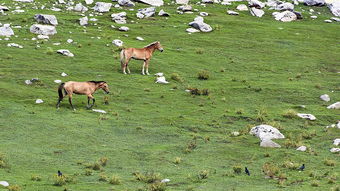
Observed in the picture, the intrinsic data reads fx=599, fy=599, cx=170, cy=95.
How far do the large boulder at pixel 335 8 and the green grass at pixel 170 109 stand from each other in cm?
1927

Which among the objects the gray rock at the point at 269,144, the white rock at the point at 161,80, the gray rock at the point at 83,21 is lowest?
the gray rock at the point at 83,21

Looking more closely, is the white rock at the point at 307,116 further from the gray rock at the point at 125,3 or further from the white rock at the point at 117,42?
the gray rock at the point at 125,3

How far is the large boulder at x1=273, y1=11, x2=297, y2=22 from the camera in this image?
76.1 metres

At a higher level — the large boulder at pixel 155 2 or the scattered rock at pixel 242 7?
the scattered rock at pixel 242 7

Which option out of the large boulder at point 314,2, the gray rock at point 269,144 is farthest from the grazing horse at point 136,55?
the large boulder at point 314,2

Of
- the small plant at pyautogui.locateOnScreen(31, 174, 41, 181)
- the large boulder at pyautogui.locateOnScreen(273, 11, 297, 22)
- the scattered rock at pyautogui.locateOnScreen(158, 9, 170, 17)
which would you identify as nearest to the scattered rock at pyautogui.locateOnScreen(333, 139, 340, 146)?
the small plant at pyautogui.locateOnScreen(31, 174, 41, 181)

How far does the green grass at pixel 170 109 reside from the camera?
77.5ft

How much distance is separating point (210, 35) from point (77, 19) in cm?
1398

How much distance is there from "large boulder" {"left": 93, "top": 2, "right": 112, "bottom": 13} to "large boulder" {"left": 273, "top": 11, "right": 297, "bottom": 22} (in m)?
21.8

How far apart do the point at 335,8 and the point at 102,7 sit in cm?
3539

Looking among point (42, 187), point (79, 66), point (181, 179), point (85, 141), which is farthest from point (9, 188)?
Answer: point (79, 66)

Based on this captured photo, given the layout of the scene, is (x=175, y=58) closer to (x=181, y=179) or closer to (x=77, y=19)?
(x=77, y=19)

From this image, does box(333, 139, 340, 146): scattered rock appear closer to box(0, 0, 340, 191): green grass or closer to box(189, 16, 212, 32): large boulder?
box(0, 0, 340, 191): green grass

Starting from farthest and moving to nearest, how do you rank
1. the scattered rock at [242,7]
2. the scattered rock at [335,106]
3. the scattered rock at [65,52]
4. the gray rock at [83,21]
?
the scattered rock at [242,7], the gray rock at [83,21], the scattered rock at [65,52], the scattered rock at [335,106]
